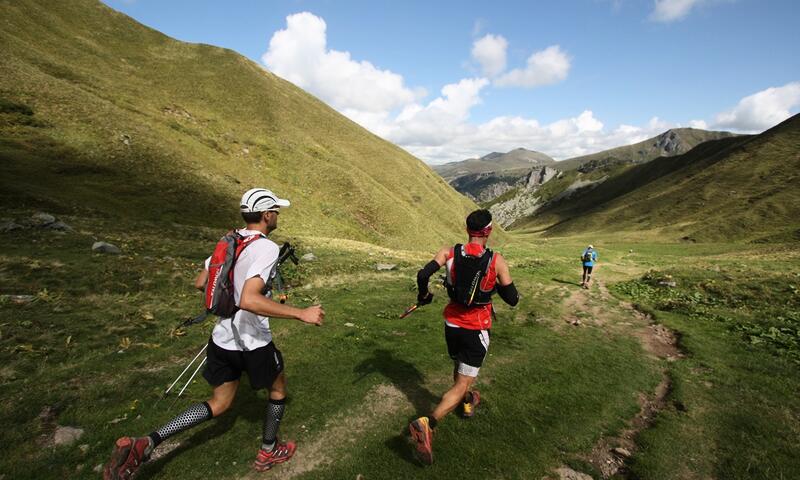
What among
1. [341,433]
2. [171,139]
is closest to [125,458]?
[341,433]

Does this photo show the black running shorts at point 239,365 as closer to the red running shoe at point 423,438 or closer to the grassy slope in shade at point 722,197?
the red running shoe at point 423,438

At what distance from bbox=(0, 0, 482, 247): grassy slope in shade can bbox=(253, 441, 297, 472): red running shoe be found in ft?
91.3

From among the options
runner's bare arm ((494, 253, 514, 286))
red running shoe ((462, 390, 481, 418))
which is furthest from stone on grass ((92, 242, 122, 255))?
runner's bare arm ((494, 253, 514, 286))

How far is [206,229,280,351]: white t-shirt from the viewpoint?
513cm

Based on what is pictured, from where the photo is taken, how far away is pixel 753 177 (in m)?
104

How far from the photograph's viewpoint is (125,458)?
4648 mm

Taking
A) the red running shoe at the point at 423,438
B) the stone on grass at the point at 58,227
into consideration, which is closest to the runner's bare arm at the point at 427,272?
the red running shoe at the point at 423,438

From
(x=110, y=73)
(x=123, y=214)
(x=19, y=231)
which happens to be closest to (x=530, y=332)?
(x=19, y=231)

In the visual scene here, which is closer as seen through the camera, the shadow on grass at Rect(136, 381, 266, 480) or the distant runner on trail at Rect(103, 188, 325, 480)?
the distant runner on trail at Rect(103, 188, 325, 480)

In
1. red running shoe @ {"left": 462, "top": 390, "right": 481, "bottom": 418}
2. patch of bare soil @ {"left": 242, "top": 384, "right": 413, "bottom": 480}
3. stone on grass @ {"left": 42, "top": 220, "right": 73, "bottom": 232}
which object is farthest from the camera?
stone on grass @ {"left": 42, "top": 220, "right": 73, "bottom": 232}

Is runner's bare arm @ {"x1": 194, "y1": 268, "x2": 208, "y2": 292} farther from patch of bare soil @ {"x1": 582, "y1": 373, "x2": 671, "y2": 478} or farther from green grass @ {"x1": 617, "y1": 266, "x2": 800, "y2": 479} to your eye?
green grass @ {"x1": 617, "y1": 266, "x2": 800, "y2": 479}

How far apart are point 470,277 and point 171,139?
5483 centimetres

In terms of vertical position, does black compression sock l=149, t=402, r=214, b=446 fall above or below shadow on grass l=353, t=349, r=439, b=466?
above

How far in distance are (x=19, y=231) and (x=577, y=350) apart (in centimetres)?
2619
